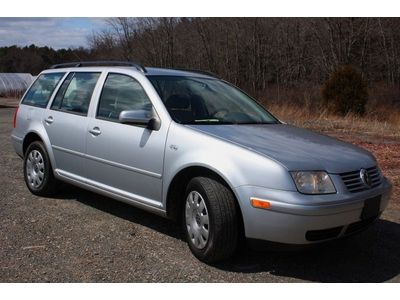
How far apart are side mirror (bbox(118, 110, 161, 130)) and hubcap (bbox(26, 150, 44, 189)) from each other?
1.94 meters

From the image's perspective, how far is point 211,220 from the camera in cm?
379

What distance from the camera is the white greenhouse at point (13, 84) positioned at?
44381 millimetres

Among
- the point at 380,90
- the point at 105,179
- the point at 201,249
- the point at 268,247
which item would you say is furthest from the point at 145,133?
the point at 380,90

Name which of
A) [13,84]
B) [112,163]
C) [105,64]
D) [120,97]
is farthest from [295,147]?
[13,84]

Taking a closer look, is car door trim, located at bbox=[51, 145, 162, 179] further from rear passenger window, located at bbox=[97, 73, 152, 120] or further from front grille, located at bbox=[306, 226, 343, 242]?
front grille, located at bbox=[306, 226, 343, 242]

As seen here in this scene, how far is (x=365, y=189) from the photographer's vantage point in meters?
3.85

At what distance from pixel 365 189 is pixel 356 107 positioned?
56.4 ft

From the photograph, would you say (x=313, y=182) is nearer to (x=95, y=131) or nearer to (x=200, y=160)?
(x=200, y=160)

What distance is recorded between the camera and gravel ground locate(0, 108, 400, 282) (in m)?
3.72

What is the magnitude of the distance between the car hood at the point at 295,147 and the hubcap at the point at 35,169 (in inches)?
98.3

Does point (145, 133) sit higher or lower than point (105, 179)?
higher

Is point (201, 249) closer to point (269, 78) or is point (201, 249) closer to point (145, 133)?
point (145, 133)

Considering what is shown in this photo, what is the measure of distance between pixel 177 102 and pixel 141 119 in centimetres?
42

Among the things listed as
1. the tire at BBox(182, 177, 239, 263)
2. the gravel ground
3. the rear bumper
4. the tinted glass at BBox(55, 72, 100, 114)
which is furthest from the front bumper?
the rear bumper
